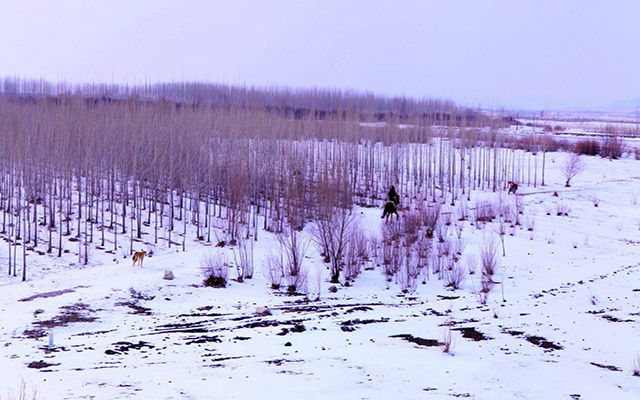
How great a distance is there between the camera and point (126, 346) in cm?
1066

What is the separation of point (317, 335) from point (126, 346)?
132 inches

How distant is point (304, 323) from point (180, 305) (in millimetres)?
3325

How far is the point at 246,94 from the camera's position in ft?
198

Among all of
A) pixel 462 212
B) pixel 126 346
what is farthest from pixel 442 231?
pixel 126 346

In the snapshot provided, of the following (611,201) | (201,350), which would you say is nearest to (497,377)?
(201,350)

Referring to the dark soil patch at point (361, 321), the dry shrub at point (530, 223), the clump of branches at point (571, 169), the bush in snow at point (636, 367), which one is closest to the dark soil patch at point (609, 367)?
the bush in snow at point (636, 367)

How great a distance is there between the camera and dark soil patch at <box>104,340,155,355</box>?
10258 mm

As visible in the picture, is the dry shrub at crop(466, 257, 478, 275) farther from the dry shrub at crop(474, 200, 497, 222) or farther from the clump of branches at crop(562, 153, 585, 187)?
the clump of branches at crop(562, 153, 585, 187)

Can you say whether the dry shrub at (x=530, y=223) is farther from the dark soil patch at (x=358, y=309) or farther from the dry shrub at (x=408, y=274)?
the dark soil patch at (x=358, y=309)

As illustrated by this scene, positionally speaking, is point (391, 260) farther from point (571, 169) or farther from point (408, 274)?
point (571, 169)

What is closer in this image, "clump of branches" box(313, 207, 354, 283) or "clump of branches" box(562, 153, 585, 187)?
"clump of branches" box(313, 207, 354, 283)

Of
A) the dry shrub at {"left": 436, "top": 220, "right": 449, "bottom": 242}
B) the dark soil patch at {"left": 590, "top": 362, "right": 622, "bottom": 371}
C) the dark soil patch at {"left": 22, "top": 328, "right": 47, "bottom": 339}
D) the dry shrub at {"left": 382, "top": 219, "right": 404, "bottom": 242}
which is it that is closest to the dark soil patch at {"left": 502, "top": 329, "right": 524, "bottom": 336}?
the dark soil patch at {"left": 590, "top": 362, "right": 622, "bottom": 371}

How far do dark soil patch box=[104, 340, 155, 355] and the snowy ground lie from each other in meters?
0.03

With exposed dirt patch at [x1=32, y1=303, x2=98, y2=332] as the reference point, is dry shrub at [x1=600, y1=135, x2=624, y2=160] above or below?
above
